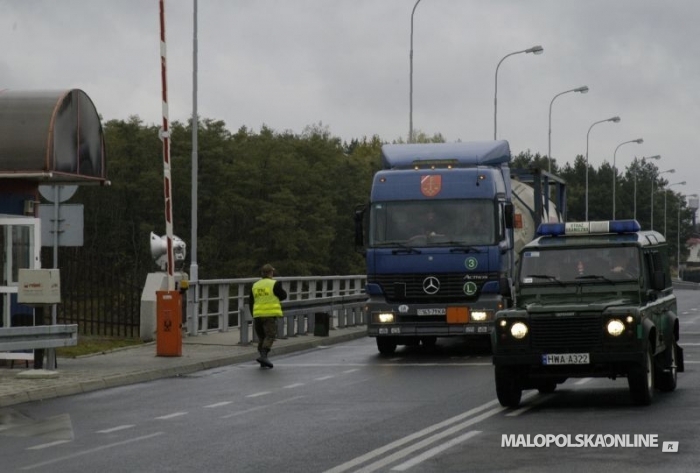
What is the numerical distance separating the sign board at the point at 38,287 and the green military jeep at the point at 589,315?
703cm

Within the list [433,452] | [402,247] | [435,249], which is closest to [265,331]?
[402,247]

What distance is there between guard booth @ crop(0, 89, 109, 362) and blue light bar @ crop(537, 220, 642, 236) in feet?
26.8

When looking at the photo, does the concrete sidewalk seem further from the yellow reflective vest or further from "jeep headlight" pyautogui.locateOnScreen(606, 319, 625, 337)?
"jeep headlight" pyautogui.locateOnScreen(606, 319, 625, 337)

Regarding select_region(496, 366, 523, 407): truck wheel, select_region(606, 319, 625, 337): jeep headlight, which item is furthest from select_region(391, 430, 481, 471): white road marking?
select_region(606, 319, 625, 337): jeep headlight

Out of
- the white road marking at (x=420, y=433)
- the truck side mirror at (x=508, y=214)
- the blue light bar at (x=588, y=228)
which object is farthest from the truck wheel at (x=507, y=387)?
the truck side mirror at (x=508, y=214)

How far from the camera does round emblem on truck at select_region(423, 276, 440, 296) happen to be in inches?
981

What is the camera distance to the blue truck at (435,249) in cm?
2478

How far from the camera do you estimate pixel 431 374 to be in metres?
21.6

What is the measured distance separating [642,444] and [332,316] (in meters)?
22.6

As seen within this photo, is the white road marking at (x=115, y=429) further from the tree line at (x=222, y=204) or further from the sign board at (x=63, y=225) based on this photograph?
the tree line at (x=222, y=204)

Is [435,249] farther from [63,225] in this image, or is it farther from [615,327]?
[615,327]


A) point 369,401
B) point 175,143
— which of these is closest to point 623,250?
point 369,401

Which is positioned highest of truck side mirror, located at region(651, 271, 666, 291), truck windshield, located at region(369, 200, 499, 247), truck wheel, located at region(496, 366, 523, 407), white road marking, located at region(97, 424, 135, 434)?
truck windshield, located at region(369, 200, 499, 247)

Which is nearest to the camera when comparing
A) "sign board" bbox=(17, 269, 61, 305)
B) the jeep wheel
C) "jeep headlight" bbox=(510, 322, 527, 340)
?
"jeep headlight" bbox=(510, 322, 527, 340)
